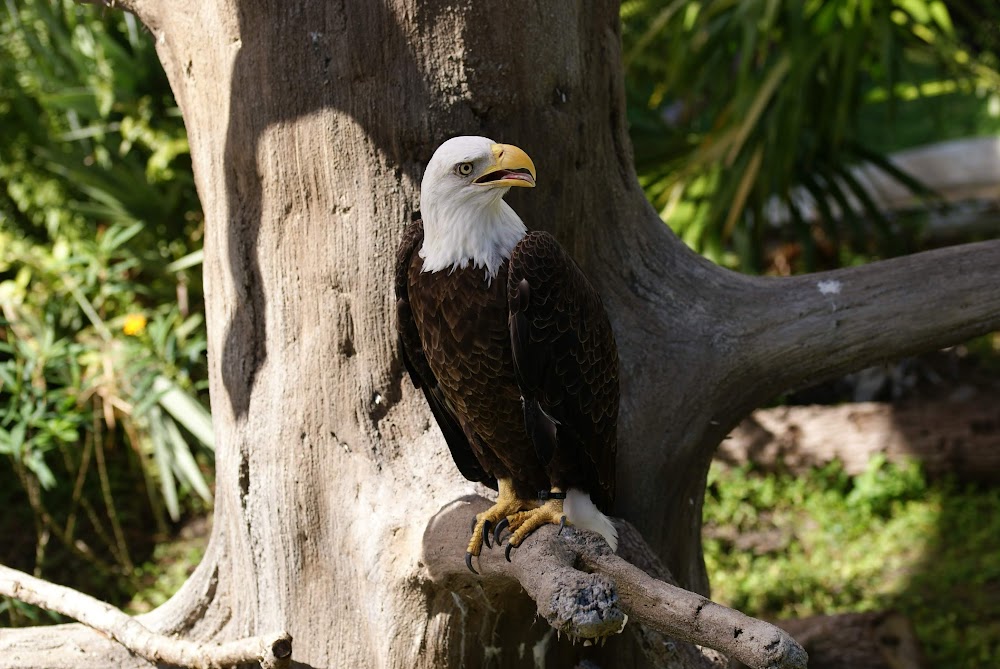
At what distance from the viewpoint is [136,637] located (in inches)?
91.7

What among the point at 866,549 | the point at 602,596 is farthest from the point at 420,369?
the point at 866,549

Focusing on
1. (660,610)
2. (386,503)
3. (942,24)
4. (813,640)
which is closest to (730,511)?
(813,640)

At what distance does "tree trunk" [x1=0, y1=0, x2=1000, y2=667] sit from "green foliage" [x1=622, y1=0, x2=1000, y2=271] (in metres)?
1.98

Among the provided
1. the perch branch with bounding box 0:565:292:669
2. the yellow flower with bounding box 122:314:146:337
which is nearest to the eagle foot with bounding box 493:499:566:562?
the perch branch with bounding box 0:565:292:669

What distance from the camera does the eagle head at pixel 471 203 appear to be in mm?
1801

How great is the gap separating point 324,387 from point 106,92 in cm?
344

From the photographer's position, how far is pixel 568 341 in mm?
1929

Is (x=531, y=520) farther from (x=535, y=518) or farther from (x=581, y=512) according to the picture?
(x=581, y=512)

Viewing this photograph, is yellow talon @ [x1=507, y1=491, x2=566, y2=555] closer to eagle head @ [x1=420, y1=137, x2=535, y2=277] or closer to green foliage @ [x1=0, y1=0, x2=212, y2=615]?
eagle head @ [x1=420, y1=137, x2=535, y2=277]

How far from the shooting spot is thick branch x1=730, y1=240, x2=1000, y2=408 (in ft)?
7.98

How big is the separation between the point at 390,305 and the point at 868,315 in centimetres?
120

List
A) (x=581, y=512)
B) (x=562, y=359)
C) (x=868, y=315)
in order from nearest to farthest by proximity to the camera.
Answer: (x=562, y=359) → (x=581, y=512) → (x=868, y=315)

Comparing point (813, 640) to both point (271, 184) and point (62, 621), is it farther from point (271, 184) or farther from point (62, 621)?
point (62, 621)

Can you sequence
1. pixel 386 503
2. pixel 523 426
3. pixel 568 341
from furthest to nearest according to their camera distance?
pixel 386 503
pixel 523 426
pixel 568 341
